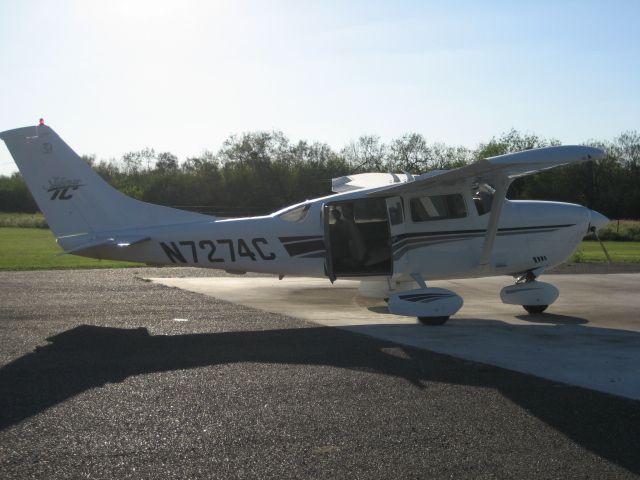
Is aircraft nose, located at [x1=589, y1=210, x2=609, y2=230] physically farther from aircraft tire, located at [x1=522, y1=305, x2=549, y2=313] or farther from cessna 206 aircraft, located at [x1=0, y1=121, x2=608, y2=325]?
aircraft tire, located at [x1=522, y1=305, x2=549, y2=313]

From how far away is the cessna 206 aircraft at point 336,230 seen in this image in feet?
37.4

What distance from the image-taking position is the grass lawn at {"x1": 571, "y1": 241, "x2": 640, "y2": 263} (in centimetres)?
2525

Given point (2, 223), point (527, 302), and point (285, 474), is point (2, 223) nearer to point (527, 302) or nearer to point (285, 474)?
point (527, 302)

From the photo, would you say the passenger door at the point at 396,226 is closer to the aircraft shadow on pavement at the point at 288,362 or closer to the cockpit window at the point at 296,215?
the cockpit window at the point at 296,215

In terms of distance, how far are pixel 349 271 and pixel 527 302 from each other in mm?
2980

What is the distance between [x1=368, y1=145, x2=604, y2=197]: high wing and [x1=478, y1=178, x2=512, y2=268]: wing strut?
8cm

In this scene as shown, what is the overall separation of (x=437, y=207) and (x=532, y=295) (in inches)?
83.6

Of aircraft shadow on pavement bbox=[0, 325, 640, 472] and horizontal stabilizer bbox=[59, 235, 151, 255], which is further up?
horizontal stabilizer bbox=[59, 235, 151, 255]

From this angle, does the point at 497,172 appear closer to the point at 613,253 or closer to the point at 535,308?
the point at 535,308

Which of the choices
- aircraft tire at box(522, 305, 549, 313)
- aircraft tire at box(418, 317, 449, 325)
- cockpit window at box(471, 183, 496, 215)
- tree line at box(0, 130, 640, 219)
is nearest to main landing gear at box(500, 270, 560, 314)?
aircraft tire at box(522, 305, 549, 313)

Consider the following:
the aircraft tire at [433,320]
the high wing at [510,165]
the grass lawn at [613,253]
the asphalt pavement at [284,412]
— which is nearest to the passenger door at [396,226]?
the high wing at [510,165]

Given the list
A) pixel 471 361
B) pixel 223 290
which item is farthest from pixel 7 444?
pixel 223 290

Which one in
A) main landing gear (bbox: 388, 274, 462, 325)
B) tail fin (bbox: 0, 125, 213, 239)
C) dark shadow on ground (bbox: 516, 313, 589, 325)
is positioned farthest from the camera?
dark shadow on ground (bbox: 516, 313, 589, 325)

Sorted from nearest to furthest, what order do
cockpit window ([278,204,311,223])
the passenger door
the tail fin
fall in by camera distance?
the tail fin, the passenger door, cockpit window ([278,204,311,223])
